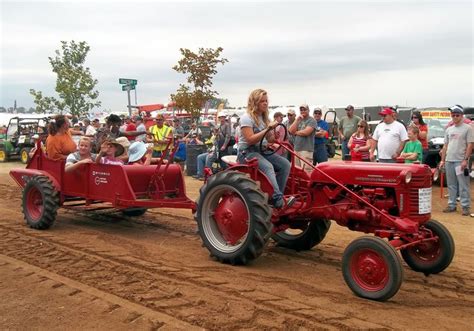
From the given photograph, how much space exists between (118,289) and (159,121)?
8.83m

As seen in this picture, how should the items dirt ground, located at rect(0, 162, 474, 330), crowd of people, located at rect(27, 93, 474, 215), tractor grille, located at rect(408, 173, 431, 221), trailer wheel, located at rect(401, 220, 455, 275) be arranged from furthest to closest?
crowd of people, located at rect(27, 93, 474, 215) < trailer wheel, located at rect(401, 220, 455, 275) < tractor grille, located at rect(408, 173, 431, 221) < dirt ground, located at rect(0, 162, 474, 330)

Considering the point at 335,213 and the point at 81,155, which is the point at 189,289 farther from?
the point at 81,155

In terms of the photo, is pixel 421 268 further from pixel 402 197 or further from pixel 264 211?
pixel 264 211

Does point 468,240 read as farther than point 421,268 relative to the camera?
Yes

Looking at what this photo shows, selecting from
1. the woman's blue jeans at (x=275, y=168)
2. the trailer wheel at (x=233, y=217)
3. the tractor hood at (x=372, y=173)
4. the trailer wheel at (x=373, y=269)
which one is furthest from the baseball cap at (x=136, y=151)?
the trailer wheel at (x=373, y=269)

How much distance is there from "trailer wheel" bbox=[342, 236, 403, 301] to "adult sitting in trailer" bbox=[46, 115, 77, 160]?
4.80 metres

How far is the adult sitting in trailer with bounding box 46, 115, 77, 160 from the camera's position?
7.71 meters

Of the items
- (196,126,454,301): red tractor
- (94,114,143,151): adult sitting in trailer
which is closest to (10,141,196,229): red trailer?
(94,114,143,151): adult sitting in trailer

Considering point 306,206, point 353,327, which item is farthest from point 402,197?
point 353,327

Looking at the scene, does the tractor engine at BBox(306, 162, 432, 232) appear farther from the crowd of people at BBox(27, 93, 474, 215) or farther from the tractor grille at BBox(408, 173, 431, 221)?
the crowd of people at BBox(27, 93, 474, 215)

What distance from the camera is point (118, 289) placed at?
4.61 metres

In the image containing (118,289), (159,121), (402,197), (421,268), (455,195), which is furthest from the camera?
(159,121)

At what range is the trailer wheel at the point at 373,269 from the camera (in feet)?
14.3

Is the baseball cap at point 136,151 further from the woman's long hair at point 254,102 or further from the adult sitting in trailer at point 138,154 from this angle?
the woman's long hair at point 254,102
